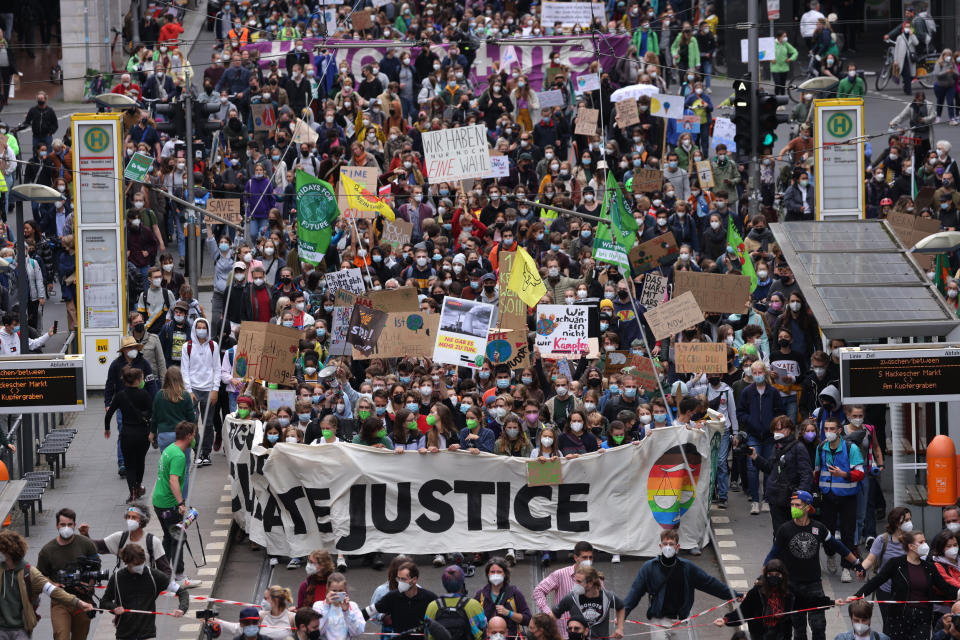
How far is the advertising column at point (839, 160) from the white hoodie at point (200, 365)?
845 centimetres

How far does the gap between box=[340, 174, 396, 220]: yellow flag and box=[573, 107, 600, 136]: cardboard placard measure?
5.48m

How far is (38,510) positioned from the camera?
20828 mm

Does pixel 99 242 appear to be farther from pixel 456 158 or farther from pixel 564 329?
pixel 564 329

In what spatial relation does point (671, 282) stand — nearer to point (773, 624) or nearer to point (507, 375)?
point (507, 375)

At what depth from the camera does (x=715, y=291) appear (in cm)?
2306

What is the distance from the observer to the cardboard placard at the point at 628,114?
32062 mm

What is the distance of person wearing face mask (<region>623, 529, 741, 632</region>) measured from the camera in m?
16.5

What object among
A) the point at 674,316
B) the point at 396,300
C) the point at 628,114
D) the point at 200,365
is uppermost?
the point at 628,114

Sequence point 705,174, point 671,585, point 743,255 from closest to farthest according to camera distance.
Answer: point 671,585 < point 743,255 < point 705,174

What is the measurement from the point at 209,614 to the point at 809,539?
16.3 ft

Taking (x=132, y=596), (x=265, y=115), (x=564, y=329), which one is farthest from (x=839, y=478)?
(x=265, y=115)

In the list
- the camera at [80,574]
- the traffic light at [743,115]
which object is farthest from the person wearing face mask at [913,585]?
the traffic light at [743,115]

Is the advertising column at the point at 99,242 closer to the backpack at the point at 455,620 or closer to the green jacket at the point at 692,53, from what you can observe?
the backpack at the point at 455,620

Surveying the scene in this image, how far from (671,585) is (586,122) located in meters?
16.3
